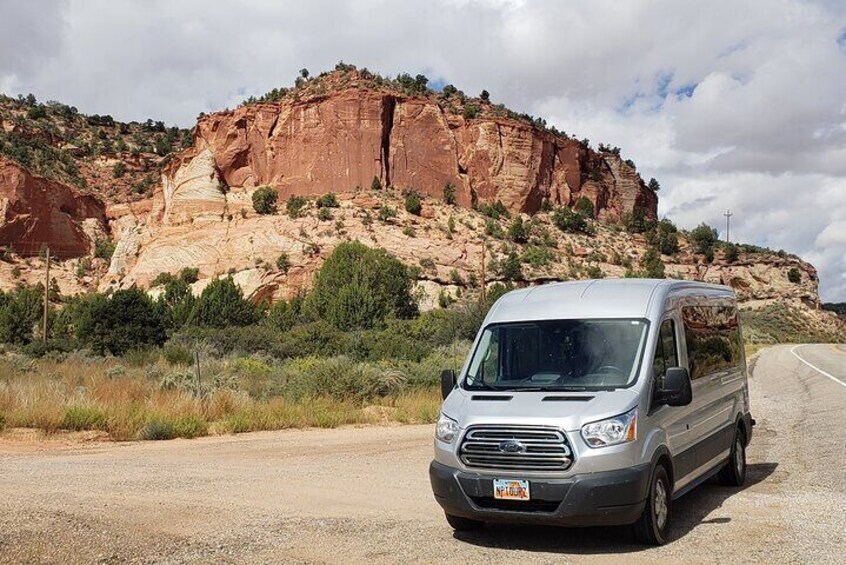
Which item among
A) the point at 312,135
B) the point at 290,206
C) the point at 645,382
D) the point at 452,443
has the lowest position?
the point at 452,443

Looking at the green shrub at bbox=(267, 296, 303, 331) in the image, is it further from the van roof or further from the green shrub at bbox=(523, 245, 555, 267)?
the van roof

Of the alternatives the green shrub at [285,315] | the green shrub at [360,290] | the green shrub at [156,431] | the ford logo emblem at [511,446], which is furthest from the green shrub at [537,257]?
the ford logo emblem at [511,446]

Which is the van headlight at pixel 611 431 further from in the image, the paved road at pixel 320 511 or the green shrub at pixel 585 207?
the green shrub at pixel 585 207

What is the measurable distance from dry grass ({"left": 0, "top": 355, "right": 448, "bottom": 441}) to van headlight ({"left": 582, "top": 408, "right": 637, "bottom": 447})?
33.1 ft

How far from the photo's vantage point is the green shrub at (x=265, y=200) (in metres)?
82.4

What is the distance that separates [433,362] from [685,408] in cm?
1752

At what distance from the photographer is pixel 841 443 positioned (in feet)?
39.5

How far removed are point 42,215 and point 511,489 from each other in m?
96.9

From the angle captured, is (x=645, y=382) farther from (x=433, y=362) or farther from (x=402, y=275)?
(x=402, y=275)

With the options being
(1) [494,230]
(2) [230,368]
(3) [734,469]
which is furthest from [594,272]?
(3) [734,469]

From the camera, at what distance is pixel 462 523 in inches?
273

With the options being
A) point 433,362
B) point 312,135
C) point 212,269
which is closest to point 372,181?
point 312,135

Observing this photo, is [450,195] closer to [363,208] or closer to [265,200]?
[363,208]

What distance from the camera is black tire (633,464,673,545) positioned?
645cm
